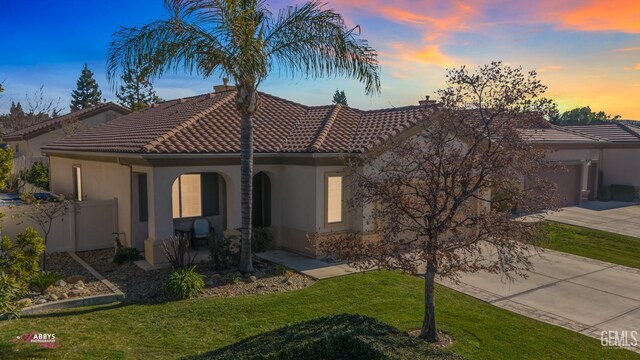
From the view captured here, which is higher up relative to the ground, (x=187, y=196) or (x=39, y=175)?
(x=187, y=196)

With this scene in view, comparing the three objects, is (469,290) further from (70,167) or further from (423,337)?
A: (70,167)

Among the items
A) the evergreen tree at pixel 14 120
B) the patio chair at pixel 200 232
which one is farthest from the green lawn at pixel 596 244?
the evergreen tree at pixel 14 120

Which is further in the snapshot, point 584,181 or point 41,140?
point 41,140

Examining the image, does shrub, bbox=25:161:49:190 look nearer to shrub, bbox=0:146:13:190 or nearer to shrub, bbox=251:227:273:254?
shrub, bbox=251:227:273:254

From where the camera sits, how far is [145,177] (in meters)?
15.6

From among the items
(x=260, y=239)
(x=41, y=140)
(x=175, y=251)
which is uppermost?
(x=41, y=140)

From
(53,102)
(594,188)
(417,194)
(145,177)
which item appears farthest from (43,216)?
(53,102)

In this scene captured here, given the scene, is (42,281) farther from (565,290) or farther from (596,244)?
(596,244)

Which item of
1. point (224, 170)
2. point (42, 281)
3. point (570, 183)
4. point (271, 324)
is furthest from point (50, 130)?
point (570, 183)

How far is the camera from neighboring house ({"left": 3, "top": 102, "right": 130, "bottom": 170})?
32.9 meters

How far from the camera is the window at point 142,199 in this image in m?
15.6

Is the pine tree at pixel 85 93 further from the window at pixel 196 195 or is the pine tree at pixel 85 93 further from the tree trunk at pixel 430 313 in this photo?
the tree trunk at pixel 430 313

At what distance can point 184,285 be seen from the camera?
36.6 ft

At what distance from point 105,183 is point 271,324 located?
37.6 ft
